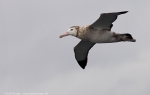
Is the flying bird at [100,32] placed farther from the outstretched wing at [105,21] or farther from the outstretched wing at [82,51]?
the outstretched wing at [82,51]

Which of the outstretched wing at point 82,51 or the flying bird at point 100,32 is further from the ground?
the flying bird at point 100,32

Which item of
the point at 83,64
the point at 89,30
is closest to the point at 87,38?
the point at 89,30

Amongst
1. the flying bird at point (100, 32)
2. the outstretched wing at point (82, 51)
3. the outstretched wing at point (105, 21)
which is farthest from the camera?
the outstretched wing at point (82, 51)

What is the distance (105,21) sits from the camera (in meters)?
31.7

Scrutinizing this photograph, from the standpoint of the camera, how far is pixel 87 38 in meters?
31.7

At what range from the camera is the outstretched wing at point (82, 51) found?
34875 mm

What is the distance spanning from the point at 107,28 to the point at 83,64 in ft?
15.6

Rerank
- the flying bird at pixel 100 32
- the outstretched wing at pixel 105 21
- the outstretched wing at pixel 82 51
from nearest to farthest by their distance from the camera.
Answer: the outstretched wing at pixel 105 21, the flying bird at pixel 100 32, the outstretched wing at pixel 82 51

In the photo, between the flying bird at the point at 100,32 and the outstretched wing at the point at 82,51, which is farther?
the outstretched wing at the point at 82,51

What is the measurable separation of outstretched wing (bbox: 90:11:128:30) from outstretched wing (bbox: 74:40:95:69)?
283cm

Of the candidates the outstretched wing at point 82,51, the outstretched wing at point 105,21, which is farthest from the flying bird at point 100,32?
the outstretched wing at point 82,51

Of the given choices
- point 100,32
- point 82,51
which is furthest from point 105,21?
point 82,51

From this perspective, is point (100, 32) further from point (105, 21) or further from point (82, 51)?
point (82, 51)

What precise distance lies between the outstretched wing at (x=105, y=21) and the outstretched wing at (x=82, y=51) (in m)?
2.83
